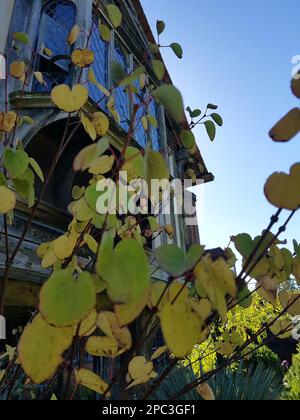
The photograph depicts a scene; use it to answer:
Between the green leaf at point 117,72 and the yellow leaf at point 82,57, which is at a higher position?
the yellow leaf at point 82,57

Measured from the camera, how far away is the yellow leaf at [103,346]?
590 millimetres

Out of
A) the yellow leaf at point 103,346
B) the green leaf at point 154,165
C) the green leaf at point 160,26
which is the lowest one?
the yellow leaf at point 103,346

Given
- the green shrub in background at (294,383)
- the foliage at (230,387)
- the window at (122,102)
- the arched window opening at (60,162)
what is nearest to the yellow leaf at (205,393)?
the foliage at (230,387)

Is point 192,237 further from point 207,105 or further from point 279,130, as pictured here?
point 279,130

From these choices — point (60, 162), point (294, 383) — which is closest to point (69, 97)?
point (60, 162)

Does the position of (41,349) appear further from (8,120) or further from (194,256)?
(8,120)

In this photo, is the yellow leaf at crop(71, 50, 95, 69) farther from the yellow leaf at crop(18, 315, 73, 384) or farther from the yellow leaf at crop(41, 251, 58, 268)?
the yellow leaf at crop(18, 315, 73, 384)

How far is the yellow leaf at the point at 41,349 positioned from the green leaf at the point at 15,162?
0.43 meters

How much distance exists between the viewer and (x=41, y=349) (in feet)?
1.30

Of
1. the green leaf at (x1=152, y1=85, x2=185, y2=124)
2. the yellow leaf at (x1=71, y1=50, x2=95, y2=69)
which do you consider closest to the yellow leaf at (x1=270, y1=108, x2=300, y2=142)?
the green leaf at (x1=152, y1=85, x2=185, y2=124)

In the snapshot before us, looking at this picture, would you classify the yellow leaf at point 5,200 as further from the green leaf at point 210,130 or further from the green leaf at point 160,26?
the green leaf at point 160,26

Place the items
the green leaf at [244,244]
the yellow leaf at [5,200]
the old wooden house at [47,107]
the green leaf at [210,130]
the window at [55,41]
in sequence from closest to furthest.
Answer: the green leaf at [244,244] → the yellow leaf at [5,200] → the green leaf at [210,130] → the old wooden house at [47,107] → the window at [55,41]

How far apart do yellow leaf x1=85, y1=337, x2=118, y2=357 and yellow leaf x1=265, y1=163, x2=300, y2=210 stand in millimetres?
422

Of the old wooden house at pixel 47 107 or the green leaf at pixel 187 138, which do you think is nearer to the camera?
the green leaf at pixel 187 138
